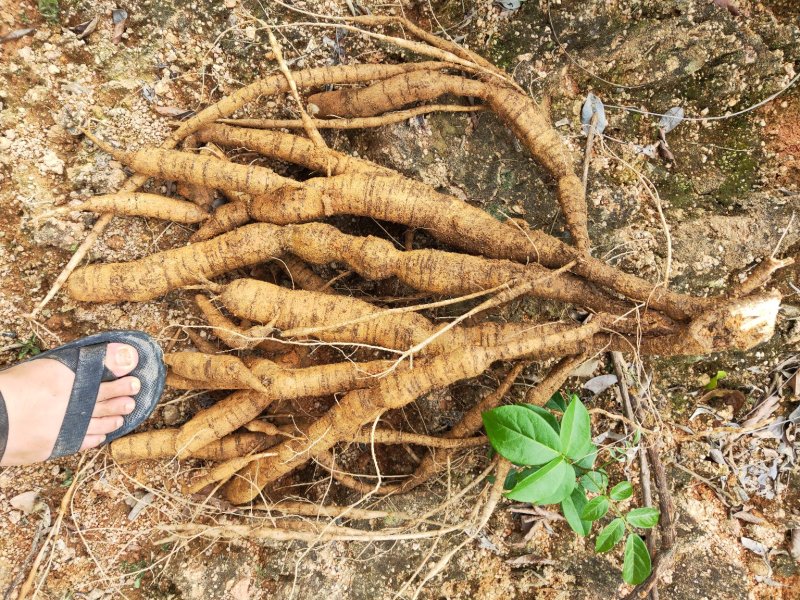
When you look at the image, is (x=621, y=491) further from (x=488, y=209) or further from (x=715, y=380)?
(x=488, y=209)

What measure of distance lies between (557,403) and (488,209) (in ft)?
3.07

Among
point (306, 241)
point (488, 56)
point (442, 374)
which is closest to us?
point (442, 374)

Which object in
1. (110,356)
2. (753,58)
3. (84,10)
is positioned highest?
(84,10)

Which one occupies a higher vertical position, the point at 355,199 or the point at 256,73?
the point at 256,73

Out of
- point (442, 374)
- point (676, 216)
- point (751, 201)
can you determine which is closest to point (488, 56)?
point (676, 216)

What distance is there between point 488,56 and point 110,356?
7.16 feet

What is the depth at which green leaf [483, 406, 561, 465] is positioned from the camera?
1.69 m

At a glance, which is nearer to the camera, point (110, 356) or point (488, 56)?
point (110, 356)

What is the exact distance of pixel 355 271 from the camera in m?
2.17

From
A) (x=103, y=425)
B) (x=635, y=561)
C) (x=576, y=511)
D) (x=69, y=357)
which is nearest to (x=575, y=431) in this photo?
(x=576, y=511)

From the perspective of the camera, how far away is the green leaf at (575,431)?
169 cm

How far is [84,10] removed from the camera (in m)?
2.18

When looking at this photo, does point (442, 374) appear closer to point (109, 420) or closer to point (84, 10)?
point (109, 420)

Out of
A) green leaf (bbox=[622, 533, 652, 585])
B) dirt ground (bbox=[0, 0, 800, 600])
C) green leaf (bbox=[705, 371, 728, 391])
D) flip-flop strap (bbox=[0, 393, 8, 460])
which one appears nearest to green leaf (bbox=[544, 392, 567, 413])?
dirt ground (bbox=[0, 0, 800, 600])
